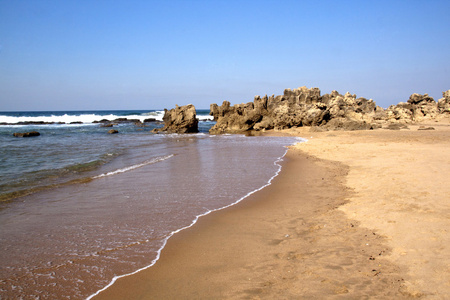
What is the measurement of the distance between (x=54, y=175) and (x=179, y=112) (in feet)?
88.0

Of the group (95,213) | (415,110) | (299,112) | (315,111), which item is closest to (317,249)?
(95,213)

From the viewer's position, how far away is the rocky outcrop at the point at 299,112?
31.4m

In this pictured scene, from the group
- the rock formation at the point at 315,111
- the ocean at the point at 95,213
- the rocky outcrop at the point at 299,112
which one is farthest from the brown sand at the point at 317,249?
the rocky outcrop at the point at 299,112

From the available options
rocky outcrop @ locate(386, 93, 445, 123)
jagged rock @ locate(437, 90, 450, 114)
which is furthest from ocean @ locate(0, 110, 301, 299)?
jagged rock @ locate(437, 90, 450, 114)

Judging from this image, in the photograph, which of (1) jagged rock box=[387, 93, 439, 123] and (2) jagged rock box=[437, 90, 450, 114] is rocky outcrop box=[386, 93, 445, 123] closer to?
(1) jagged rock box=[387, 93, 439, 123]

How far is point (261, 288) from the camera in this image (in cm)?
351

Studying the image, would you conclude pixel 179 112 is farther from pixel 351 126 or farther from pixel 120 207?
pixel 120 207

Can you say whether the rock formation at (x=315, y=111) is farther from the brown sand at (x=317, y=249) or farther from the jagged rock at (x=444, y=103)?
the brown sand at (x=317, y=249)

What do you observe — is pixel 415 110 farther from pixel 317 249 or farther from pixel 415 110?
pixel 317 249

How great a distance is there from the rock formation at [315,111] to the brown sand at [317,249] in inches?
931

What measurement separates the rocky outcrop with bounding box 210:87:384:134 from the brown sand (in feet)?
78.2

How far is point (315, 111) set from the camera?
1230 inches

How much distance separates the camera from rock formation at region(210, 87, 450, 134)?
3156cm

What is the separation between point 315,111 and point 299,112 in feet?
6.00
